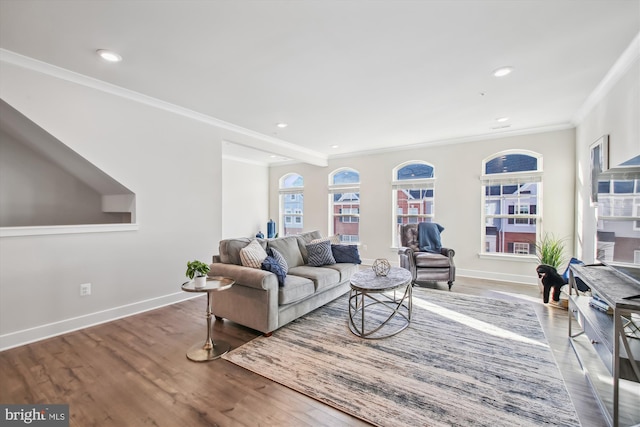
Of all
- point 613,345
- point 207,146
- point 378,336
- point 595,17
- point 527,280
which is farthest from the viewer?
point 527,280

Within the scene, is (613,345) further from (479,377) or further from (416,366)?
(416,366)

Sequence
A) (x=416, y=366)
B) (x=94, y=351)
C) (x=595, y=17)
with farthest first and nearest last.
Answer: (x=94, y=351)
(x=416, y=366)
(x=595, y=17)

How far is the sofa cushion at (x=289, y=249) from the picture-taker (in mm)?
3781

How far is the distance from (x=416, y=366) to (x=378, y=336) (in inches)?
22.0

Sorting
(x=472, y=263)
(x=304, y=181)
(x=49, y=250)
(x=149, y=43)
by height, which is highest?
(x=149, y=43)

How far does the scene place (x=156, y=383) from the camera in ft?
6.86

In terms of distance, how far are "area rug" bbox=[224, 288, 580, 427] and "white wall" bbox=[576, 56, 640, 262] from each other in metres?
1.68

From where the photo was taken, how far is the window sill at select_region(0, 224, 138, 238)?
2626 millimetres

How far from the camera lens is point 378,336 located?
2.84 metres

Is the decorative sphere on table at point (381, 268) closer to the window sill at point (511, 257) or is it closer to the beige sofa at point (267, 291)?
the beige sofa at point (267, 291)

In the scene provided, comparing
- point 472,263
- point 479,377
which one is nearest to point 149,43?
point 479,377

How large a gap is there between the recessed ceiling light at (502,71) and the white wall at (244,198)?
5.93 m

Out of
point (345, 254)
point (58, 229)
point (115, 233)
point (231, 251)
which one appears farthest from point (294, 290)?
point (58, 229)

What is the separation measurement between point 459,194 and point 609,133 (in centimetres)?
252
